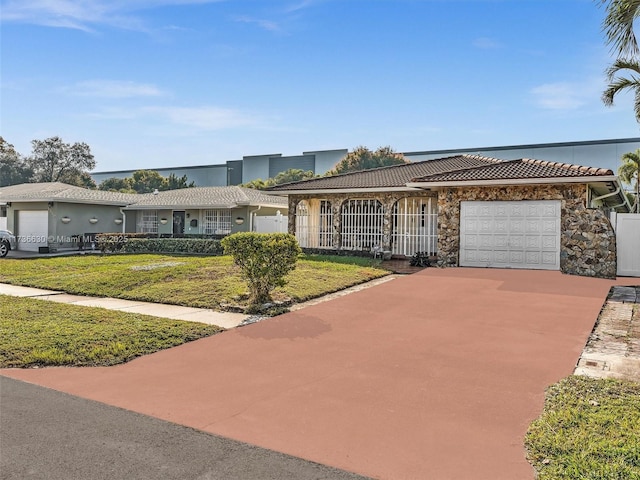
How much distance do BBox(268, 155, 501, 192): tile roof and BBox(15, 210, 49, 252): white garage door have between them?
562 inches

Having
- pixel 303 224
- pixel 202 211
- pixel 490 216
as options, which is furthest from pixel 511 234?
pixel 202 211

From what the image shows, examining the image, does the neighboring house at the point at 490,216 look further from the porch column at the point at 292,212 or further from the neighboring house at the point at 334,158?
the neighboring house at the point at 334,158

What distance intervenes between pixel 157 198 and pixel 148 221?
209 centimetres

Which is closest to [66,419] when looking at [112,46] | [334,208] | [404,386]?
[404,386]

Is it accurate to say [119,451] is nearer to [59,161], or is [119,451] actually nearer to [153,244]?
[153,244]

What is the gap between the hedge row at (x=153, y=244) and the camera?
23.7 m

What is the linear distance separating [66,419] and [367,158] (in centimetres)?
5821

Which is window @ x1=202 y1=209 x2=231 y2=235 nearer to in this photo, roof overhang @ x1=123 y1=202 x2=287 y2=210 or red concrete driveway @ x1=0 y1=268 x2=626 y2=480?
roof overhang @ x1=123 y1=202 x2=287 y2=210

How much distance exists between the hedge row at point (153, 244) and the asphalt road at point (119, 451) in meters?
19.3

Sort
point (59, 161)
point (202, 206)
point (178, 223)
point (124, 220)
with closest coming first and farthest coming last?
point (202, 206)
point (178, 223)
point (124, 220)
point (59, 161)

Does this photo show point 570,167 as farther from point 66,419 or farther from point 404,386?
point 66,419

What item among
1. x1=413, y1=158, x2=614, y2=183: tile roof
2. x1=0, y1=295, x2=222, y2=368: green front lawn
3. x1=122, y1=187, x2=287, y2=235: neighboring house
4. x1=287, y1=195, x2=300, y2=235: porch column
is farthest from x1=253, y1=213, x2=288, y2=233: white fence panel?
x1=0, y1=295, x2=222, y2=368: green front lawn

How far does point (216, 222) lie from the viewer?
28.4 metres

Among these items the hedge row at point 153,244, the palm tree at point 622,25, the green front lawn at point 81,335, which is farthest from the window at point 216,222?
the palm tree at point 622,25
